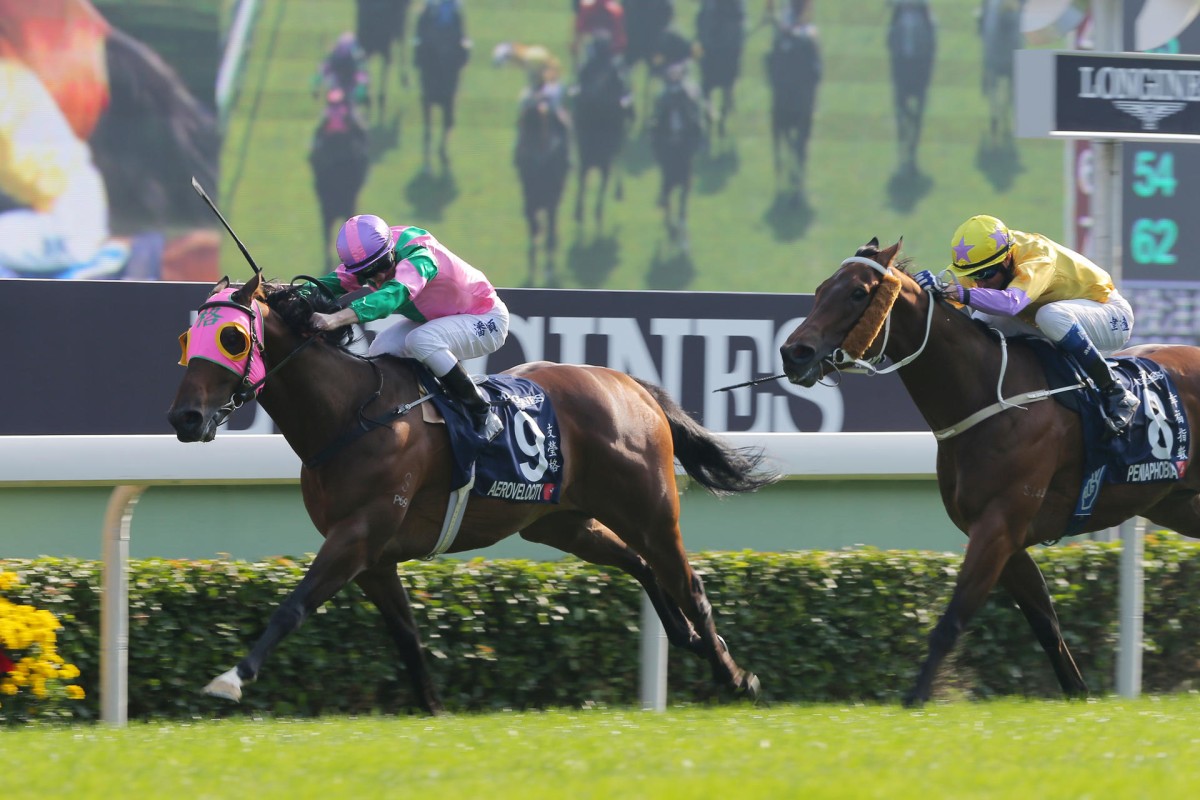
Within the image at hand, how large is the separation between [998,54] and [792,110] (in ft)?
7.17

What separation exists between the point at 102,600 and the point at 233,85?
9.78m

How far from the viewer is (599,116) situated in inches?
556

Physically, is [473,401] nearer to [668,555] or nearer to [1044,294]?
[668,555]

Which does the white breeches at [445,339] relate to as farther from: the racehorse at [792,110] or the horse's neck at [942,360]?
the racehorse at [792,110]

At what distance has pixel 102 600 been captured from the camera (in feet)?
15.6

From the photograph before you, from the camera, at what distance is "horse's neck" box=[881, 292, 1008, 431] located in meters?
5.05

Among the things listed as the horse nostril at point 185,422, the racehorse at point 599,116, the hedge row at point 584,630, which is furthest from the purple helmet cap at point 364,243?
the racehorse at point 599,116

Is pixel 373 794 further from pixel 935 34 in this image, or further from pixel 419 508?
pixel 935 34

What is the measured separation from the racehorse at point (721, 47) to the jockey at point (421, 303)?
9786 mm

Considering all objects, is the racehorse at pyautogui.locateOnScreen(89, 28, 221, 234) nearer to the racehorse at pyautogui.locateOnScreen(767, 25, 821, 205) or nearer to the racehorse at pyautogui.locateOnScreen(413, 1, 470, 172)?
the racehorse at pyautogui.locateOnScreen(413, 1, 470, 172)

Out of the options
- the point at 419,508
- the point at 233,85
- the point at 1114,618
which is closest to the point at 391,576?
the point at 419,508

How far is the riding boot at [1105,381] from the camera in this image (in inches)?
201

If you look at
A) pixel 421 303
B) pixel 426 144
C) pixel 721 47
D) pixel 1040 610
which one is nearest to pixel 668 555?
pixel 421 303

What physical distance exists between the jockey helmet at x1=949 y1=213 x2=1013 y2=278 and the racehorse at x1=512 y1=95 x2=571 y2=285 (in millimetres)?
8824
